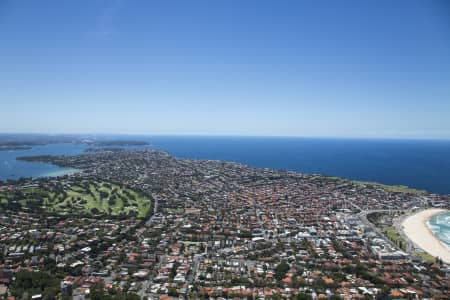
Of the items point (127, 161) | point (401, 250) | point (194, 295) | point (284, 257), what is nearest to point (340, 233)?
point (401, 250)

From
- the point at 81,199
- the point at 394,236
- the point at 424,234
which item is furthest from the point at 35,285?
the point at 424,234

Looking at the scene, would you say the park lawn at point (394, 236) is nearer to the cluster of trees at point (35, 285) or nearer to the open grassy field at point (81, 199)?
the open grassy field at point (81, 199)

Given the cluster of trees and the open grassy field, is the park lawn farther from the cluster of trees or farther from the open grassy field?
the cluster of trees

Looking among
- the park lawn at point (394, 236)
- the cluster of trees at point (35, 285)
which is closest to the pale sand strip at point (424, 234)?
the park lawn at point (394, 236)

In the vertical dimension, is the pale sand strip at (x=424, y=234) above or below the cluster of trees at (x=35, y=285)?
below

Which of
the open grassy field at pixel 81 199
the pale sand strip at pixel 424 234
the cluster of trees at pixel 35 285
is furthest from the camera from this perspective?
the open grassy field at pixel 81 199

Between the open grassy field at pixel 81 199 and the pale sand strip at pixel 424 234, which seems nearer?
the pale sand strip at pixel 424 234
